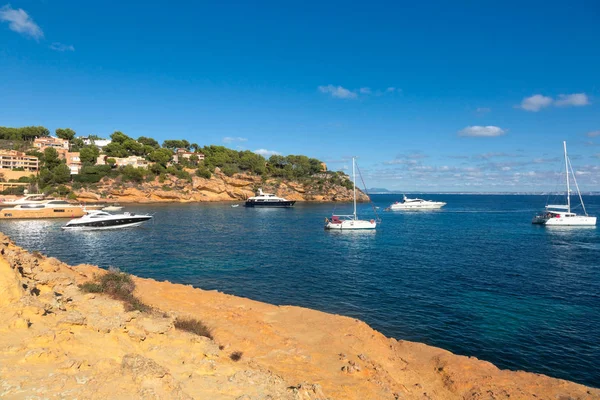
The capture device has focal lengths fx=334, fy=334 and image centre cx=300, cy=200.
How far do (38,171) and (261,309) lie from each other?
132m

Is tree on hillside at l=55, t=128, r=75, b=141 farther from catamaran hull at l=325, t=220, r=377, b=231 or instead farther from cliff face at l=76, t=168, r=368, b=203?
catamaran hull at l=325, t=220, r=377, b=231

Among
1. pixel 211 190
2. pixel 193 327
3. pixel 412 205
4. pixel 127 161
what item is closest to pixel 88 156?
pixel 127 161

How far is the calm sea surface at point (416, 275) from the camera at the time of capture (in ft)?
57.6

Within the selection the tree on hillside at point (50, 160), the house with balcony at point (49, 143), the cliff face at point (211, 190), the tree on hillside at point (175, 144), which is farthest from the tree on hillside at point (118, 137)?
the cliff face at point (211, 190)

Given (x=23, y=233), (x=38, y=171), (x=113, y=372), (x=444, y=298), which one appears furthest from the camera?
(x=38, y=171)

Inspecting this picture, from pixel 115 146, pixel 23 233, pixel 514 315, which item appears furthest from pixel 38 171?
pixel 514 315

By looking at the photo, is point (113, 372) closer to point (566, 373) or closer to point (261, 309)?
point (261, 309)

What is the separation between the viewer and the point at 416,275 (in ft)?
97.0

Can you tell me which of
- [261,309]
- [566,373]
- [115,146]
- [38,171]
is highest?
[115,146]

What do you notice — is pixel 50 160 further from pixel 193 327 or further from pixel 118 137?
pixel 193 327

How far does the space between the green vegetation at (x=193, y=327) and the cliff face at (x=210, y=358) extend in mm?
443

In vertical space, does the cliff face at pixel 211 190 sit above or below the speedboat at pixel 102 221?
above

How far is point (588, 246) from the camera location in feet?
146

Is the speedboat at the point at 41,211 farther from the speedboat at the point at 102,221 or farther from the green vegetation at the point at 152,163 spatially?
the green vegetation at the point at 152,163
